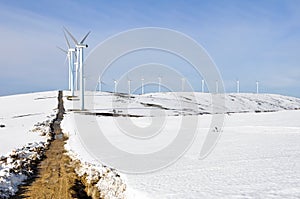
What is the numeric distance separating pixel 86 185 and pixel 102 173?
71cm

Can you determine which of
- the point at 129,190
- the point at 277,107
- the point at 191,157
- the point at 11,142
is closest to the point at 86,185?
the point at 129,190

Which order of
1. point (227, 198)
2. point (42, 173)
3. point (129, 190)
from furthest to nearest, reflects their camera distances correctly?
point (42, 173) < point (129, 190) < point (227, 198)

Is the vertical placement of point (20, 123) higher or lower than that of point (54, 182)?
higher

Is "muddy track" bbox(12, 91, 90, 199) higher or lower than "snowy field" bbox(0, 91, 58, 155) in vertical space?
lower

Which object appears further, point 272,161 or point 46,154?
point 46,154

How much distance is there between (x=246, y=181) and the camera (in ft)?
34.6

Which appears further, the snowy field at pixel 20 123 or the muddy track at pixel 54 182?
the snowy field at pixel 20 123

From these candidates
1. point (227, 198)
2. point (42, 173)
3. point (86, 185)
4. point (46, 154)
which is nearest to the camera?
point (227, 198)

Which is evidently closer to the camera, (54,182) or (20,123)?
Result: (54,182)

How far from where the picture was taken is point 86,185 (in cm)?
1324

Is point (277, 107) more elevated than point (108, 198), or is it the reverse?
point (277, 107)

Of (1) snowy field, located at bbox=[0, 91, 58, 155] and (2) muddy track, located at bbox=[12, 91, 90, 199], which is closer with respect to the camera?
(2) muddy track, located at bbox=[12, 91, 90, 199]

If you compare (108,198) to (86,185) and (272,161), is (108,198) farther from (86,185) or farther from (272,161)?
(272,161)

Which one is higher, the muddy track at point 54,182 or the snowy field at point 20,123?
the snowy field at point 20,123
